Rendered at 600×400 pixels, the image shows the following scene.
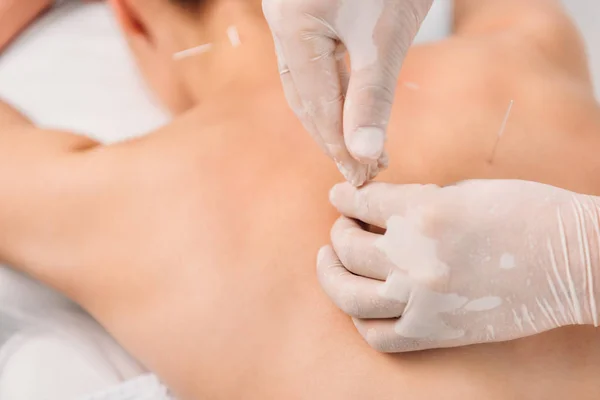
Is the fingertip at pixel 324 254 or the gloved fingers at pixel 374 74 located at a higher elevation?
the gloved fingers at pixel 374 74

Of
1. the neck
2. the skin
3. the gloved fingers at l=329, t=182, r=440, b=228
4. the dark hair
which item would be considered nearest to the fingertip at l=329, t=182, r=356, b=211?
the gloved fingers at l=329, t=182, r=440, b=228

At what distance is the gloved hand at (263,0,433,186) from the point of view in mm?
615

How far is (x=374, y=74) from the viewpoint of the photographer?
62 cm

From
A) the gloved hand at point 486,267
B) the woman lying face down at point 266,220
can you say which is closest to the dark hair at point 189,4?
the woman lying face down at point 266,220

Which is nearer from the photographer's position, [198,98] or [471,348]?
[471,348]

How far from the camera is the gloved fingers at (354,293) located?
2.07 ft

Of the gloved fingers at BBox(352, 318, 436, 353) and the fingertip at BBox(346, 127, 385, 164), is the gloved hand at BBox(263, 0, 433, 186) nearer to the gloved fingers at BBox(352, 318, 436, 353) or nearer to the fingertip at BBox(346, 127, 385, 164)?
the fingertip at BBox(346, 127, 385, 164)

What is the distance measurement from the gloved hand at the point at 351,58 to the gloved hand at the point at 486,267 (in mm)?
101

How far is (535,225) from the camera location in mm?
613

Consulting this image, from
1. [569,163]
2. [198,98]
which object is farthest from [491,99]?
[198,98]

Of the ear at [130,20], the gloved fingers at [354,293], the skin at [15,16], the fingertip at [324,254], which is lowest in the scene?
the gloved fingers at [354,293]

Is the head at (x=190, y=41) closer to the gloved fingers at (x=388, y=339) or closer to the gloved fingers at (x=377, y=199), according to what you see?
the gloved fingers at (x=377, y=199)

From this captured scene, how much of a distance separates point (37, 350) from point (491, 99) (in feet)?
2.57

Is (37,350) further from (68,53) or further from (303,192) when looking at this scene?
(68,53)
